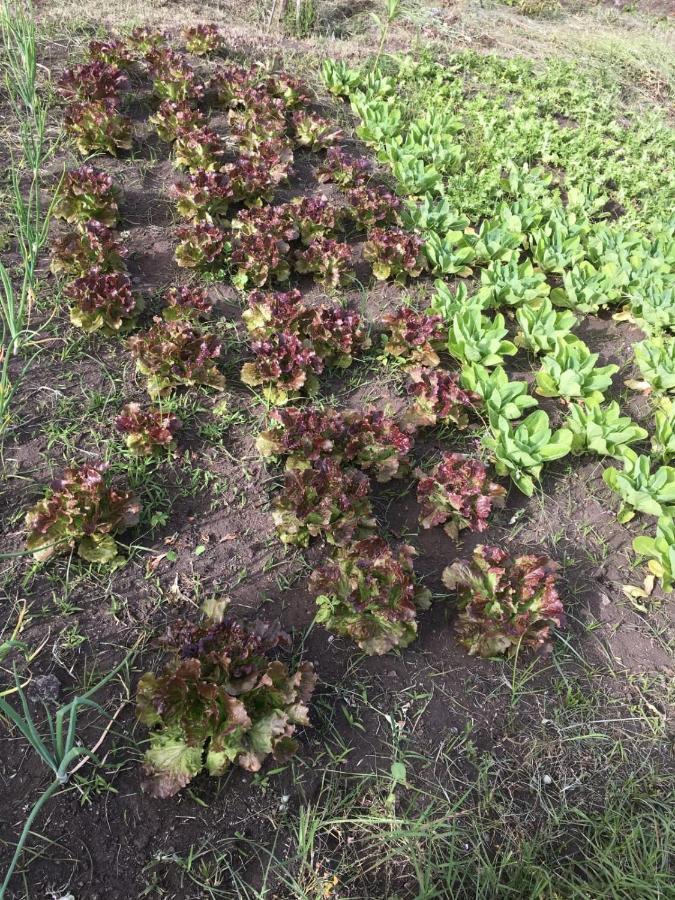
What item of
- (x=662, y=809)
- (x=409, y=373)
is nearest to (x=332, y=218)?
(x=409, y=373)

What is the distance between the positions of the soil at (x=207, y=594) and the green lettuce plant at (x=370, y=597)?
0.13m

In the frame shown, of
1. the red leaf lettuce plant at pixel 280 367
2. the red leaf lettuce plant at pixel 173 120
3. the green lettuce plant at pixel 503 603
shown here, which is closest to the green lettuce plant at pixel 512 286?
the red leaf lettuce plant at pixel 280 367

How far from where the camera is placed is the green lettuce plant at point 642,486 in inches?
135

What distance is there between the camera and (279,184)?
5.59 m

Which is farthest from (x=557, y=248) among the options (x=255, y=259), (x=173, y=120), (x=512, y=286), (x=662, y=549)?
(x=173, y=120)

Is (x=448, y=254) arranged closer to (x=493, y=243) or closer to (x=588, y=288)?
(x=493, y=243)

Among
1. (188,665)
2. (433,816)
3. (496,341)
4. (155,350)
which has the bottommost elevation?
(433,816)

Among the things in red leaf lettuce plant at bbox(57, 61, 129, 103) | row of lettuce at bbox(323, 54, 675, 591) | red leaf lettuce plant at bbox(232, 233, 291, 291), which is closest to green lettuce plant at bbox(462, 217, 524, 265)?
row of lettuce at bbox(323, 54, 675, 591)

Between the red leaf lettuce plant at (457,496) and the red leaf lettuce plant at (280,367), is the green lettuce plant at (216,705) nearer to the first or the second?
the red leaf lettuce plant at (457,496)

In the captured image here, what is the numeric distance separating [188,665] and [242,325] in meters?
2.57

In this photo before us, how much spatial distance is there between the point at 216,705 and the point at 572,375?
9.66 ft

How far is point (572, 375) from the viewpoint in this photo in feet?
12.9

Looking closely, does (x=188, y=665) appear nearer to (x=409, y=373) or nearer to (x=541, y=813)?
(x=541, y=813)

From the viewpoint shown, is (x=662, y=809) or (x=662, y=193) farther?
(x=662, y=193)
